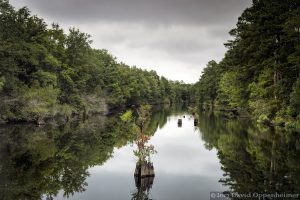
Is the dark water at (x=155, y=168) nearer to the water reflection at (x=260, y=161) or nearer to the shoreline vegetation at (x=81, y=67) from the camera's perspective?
the water reflection at (x=260, y=161)

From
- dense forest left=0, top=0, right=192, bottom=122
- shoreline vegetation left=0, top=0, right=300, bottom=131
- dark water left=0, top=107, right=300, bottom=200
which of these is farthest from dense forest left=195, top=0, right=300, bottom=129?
dense forest left=0, top=0, right=192, bottom=122

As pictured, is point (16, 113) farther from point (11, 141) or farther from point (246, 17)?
point (246, 17)

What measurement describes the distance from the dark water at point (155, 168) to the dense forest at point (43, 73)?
665 inches

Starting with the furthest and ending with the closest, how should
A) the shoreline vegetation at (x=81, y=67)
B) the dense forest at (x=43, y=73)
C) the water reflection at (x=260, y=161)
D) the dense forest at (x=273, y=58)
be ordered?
the dense forest at (x=43, y=73)
the shoreline vegetation at (x=81, y=67)
the dense forest at (x=273, y=58)
the water reflection at (x=260, y=161)

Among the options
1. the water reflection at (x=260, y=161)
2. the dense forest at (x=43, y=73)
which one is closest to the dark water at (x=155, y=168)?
the water reflection at (x=260, y=161)

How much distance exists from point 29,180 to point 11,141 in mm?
14367

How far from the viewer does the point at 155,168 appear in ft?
65.1

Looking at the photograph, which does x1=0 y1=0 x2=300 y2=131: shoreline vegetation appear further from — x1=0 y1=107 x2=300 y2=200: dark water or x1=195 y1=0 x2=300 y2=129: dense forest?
x1=0 y1=107 x2=300 y2=200: dark water

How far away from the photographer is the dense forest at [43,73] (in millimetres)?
45781

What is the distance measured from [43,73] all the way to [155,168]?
120 ft

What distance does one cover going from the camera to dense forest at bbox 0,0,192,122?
4578cm

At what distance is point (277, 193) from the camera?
13203mm

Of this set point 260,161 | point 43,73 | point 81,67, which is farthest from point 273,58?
point 81,67

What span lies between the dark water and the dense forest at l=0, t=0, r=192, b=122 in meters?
16.9
